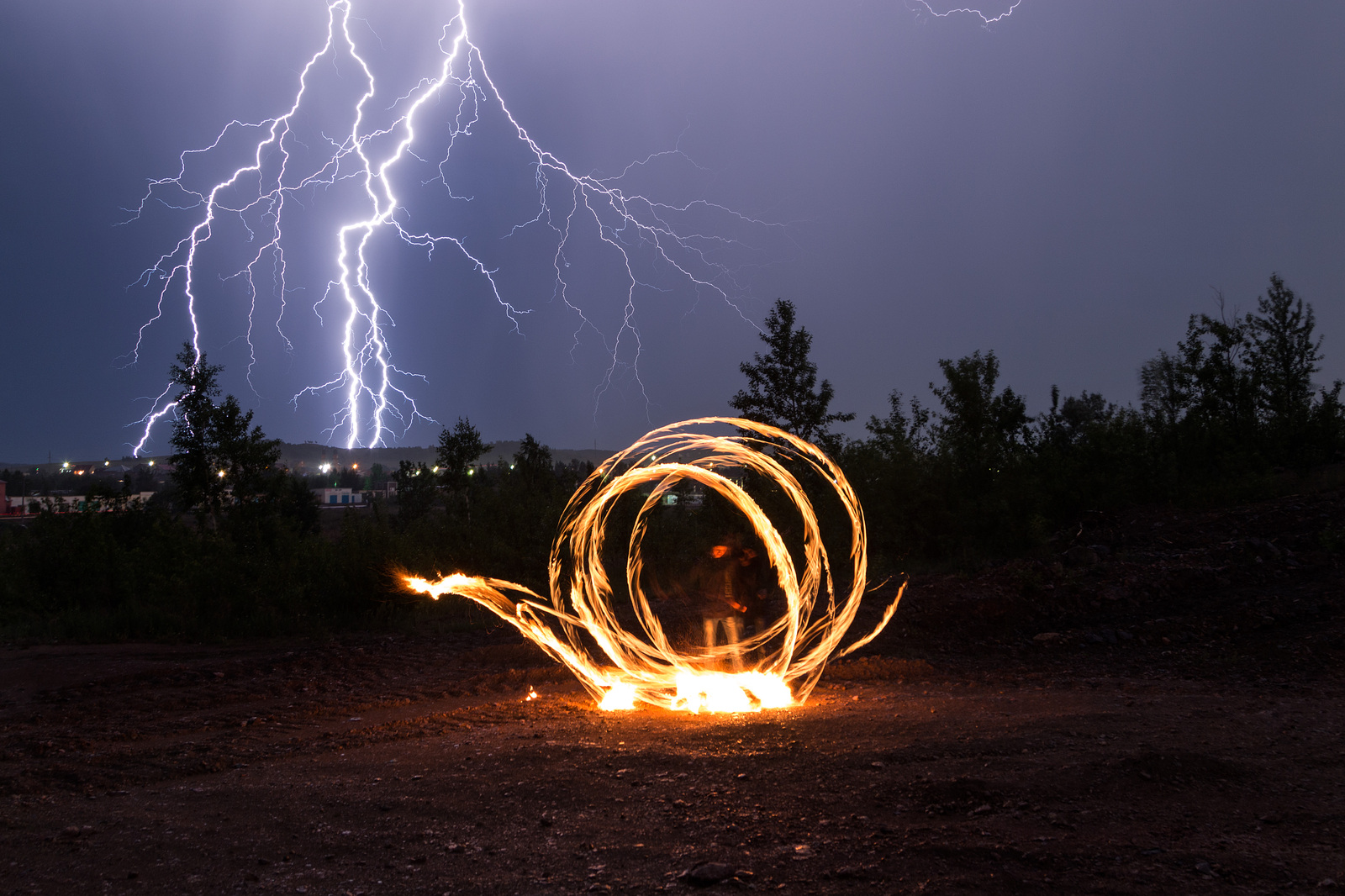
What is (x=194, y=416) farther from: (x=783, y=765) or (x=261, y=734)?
(x=783, y=765)

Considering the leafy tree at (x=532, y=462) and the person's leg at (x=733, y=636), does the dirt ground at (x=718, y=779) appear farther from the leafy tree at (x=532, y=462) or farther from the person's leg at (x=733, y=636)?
the leafy tree at (x=532, y=462)

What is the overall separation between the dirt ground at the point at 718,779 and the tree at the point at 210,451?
963 centimetres

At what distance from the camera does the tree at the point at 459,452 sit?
29.6 metres

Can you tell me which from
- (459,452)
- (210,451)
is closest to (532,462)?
(459,452)

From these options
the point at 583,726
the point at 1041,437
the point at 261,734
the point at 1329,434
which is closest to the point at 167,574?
the point at 261,734

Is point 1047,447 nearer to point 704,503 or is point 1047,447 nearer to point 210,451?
point 704,503

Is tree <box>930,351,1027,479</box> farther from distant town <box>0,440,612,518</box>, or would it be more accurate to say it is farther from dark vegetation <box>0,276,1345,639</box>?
distant town <box>0,440,612,518</box>

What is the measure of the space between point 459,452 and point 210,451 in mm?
10547

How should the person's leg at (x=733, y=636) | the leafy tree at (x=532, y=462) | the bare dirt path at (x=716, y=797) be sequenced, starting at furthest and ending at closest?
Answer: the leafy tree at (x=532, y=462)
the person's leg at (x=733, y=636)
the bare dirt path at (x=716, y=797)

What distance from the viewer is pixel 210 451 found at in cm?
2027

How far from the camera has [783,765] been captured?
5.43 m

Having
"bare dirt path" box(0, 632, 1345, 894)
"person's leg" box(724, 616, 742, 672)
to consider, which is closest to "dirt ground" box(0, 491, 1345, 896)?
"bare dirt path" box(0, 632, 1345, 894)

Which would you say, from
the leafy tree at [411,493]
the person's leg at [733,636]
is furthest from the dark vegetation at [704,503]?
the leafy tree at [411,493]

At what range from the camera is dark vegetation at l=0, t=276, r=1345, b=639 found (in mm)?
15828
